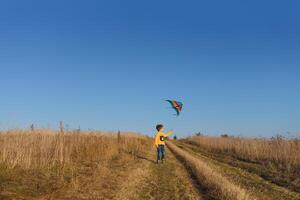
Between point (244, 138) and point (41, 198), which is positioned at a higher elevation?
point (244, 138)

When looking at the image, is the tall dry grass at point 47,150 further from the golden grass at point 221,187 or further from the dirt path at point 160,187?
the golden grass at point 221,187

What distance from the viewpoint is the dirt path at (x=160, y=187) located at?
9977 millimetres

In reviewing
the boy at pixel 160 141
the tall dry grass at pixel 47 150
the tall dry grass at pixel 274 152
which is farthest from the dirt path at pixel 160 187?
the tall dry grass at pixel 274 152

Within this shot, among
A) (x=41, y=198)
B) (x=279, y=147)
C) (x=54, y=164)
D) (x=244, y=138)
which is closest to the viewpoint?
(x=41, y=198)

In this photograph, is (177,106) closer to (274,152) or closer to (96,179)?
(274,152)

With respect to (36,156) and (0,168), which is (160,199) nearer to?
(0,168)

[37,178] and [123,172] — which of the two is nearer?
[37,178]

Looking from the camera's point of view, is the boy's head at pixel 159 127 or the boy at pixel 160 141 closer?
the boy at pixel 160 141

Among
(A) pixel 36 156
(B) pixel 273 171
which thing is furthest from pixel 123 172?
(B) pixel 273 171

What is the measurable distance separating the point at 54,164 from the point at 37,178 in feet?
9.87

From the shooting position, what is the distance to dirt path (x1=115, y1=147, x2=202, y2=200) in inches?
393

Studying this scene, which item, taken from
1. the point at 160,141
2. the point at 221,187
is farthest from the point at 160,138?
the point at 221,187

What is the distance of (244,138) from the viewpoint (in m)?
35.0

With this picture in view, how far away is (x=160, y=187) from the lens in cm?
1159
